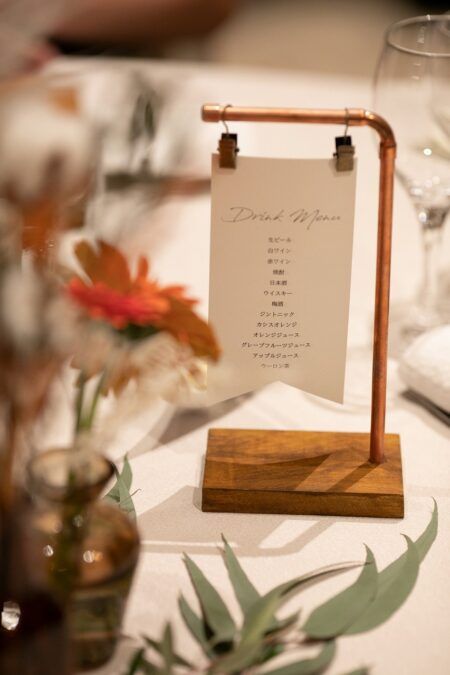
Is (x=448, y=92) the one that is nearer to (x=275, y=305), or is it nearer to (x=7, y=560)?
(x=275, y=305)

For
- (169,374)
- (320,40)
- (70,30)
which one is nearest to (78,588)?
(169,374)

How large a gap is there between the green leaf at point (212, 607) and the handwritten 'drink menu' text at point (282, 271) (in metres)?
0.17

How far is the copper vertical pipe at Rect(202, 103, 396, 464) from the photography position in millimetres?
802

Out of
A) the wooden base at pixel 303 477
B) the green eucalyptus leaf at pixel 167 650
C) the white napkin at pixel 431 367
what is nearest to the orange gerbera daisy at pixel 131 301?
the green eucalyptus leaf at pixel 167 650

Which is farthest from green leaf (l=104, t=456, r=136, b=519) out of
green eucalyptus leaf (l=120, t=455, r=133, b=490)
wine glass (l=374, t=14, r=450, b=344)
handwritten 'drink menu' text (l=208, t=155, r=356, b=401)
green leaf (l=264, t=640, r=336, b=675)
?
wine glass (l=374, t=14, r=450, b=344)

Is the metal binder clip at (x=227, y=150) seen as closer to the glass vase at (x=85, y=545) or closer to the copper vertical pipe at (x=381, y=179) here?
the copper vertical pipe at (x=381, y=179)

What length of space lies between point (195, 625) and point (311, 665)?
10cm

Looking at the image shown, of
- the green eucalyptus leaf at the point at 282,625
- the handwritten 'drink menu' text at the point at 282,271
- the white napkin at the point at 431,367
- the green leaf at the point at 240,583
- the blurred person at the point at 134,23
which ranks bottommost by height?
the green eucalyptus leaf at the point at 282,625

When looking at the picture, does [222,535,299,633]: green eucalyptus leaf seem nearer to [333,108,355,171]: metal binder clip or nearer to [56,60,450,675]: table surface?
[56,60,450,675]: table surface

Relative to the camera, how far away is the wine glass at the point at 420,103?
1025mm

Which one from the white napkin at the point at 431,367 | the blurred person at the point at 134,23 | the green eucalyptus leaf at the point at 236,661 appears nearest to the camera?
the green eucalyptus leaf at the point at 236,661

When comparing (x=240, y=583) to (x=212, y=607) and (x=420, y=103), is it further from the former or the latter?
(x=420, y=103)

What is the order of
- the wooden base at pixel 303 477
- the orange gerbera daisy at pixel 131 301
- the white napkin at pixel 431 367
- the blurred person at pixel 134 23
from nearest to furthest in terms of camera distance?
the orange gerbera daisy at pixel 131 301, the wooden base at pixel 303 477, the white napkin at pixel 431 367, the blurred person at pixel 134 23

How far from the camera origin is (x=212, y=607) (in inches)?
28.1
